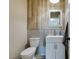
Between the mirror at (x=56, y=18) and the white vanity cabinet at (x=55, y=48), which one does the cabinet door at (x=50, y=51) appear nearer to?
the white vanity cabinet at (x=55, y=48)

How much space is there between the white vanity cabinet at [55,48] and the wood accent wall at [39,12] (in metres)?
0.84

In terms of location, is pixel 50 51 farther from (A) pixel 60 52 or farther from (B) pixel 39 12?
(B) pixel 39 12

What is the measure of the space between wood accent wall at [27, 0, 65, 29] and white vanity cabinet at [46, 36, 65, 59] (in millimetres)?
842

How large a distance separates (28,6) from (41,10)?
50 cm

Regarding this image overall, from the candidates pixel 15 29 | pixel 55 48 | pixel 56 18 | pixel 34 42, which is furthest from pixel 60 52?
pixel 15 29

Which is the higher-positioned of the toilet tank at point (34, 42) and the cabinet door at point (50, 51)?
the toilet tank at point (34, 42)

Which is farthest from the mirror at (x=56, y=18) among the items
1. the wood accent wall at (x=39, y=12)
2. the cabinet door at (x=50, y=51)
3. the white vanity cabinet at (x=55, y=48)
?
the cabinet door at (x=50, y=51)

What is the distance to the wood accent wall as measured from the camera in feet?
16.1

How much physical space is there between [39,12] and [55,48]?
1.51 m

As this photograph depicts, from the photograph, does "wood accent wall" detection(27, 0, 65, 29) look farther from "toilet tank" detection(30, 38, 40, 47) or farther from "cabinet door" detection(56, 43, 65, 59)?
"cabinet door" detection(56, 43, 65, 59)

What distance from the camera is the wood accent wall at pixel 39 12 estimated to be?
4918 millimetres
